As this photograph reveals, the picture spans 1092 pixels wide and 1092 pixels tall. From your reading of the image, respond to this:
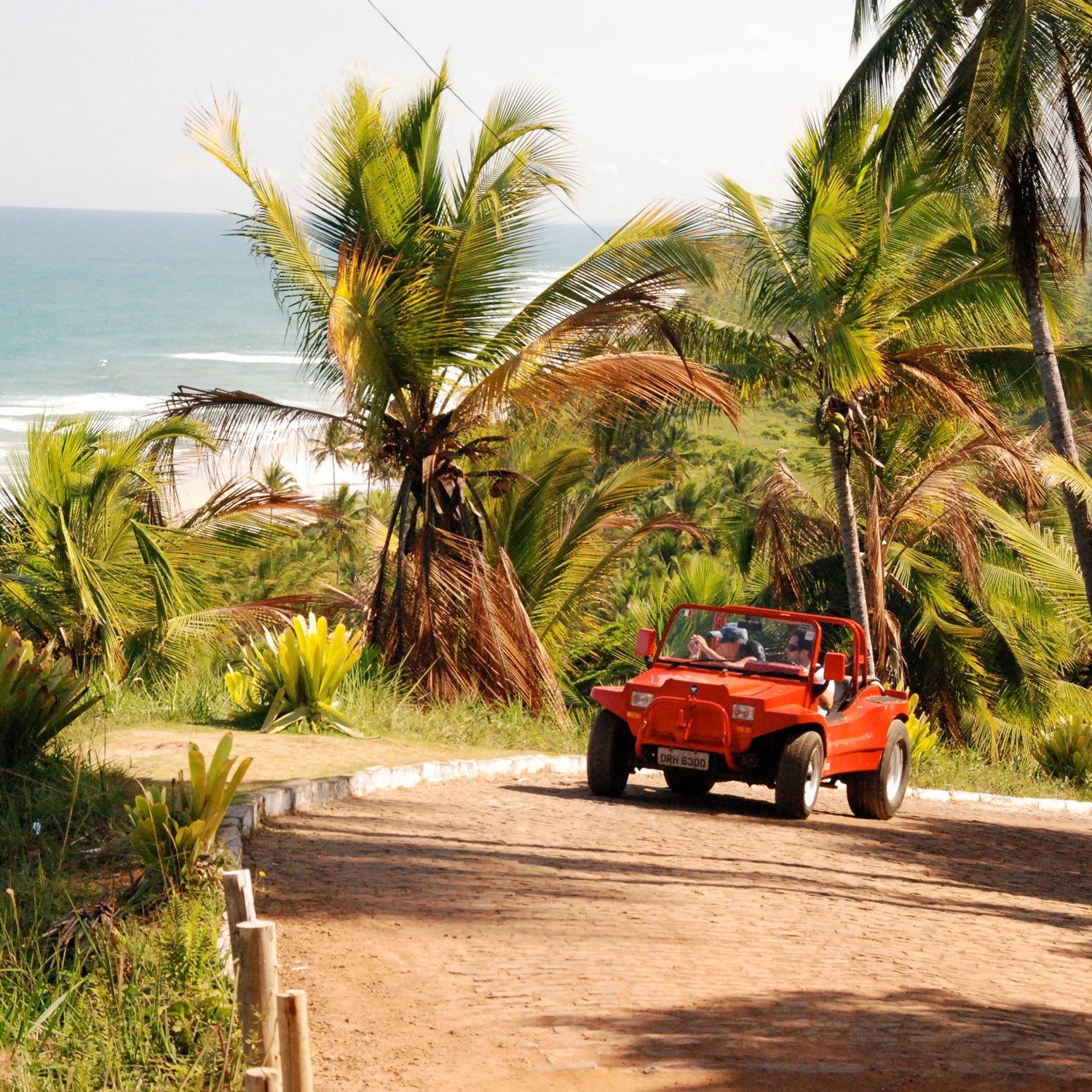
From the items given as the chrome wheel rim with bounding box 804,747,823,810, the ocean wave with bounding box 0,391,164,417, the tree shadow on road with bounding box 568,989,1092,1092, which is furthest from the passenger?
the ocean wave with bounding box 0,391,164,417

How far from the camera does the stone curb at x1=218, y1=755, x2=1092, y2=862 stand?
7.52m

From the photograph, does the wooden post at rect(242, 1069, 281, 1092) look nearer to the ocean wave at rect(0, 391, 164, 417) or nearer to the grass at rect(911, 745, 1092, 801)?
the grass at rect(911, 745, 1092, 801)

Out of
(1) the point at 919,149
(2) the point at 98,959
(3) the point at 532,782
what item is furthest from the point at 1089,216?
(2) the point at 98,959

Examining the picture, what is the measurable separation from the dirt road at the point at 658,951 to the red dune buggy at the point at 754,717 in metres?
0.46

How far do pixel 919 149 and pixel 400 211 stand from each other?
5.59 meters

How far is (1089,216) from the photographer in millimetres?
14469

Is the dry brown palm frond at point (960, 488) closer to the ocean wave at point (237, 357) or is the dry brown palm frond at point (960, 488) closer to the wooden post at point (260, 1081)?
the wooden post at point (260, 1081)

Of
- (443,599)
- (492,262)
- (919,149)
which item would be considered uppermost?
(919,149)

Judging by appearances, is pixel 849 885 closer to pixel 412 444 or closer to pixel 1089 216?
pixel 412 444

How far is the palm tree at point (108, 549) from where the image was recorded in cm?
1251

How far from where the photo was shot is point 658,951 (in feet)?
19.7

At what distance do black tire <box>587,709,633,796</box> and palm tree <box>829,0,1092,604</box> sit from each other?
20.0 ft

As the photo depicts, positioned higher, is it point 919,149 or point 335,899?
point 919,149

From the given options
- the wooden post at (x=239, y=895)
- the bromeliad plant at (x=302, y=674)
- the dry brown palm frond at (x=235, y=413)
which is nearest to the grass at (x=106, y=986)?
the wooden post at (x=239, y=895)
